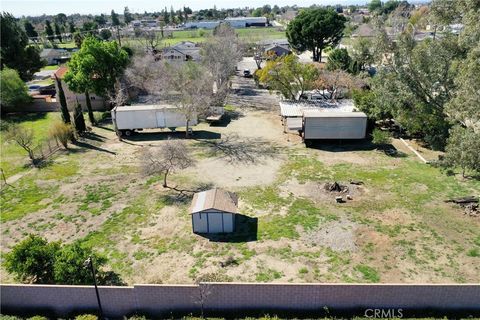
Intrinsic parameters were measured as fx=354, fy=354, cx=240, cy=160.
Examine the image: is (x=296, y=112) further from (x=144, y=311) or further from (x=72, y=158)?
(x=144, y=311)

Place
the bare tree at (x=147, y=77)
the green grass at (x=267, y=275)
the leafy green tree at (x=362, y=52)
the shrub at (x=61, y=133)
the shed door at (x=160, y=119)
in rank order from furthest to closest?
the leafy green tree at (x=362, y=52)
the bare tree at (x=147, y=77)
the shed door at (x=160, y=119)
the shrub at (x=61, y=133)
the green grass at (x=267, y=275)

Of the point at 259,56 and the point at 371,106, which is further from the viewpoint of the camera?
the point at 259,56

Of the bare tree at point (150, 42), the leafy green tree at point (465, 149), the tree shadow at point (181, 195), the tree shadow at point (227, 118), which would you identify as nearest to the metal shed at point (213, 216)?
the tree shadow at point (181, 195)

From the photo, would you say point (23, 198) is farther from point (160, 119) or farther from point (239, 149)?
point (239, 149)

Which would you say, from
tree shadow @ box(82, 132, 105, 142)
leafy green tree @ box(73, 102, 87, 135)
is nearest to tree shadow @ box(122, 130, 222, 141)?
tree shadow @ box(82, 132, 105, 142)

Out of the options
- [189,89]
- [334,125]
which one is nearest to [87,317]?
[334,125]

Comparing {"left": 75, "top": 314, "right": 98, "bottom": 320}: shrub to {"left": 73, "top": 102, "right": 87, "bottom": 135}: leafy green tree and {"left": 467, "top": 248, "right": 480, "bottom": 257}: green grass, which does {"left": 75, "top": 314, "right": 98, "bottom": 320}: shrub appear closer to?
{"left": 467, "top": 248, "right": 480, "bottom": 257}: green grass

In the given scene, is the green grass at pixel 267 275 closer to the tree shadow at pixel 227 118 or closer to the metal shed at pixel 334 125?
the metal shed at pixel 334 125
